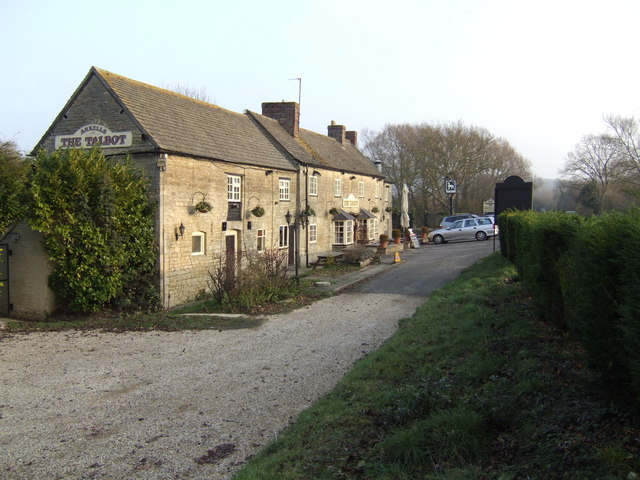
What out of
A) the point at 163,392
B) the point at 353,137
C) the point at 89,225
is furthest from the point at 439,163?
the point at 163,392

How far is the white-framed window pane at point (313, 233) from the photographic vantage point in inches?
1126

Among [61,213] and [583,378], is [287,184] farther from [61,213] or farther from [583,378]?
[583,378]

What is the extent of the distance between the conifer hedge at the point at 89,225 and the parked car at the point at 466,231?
26.9 meters

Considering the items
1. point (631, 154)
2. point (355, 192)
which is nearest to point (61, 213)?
point (355, 192)

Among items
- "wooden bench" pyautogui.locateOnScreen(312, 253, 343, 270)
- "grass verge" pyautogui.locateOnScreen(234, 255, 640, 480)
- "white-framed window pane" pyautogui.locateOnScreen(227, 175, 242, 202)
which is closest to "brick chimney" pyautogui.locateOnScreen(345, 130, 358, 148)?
"wooden bench" pyautogui.locateOnScreen(312, 253, 343, 270)

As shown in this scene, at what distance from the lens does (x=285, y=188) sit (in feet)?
84.6

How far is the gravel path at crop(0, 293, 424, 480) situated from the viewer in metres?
6.03

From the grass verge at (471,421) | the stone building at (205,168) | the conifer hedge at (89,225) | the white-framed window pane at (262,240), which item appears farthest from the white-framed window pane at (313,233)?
the grass verge at (471,421)

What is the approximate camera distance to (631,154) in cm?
5353

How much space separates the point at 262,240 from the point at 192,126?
6.04 metres

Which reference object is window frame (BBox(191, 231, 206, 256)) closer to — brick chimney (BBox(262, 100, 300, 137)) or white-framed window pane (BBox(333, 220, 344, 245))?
brick chimney (BBox(262, 100, 300, 137))

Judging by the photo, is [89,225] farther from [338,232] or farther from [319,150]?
[319,150]

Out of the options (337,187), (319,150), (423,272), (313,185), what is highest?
(319,150)

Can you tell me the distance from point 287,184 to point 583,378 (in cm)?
2173
